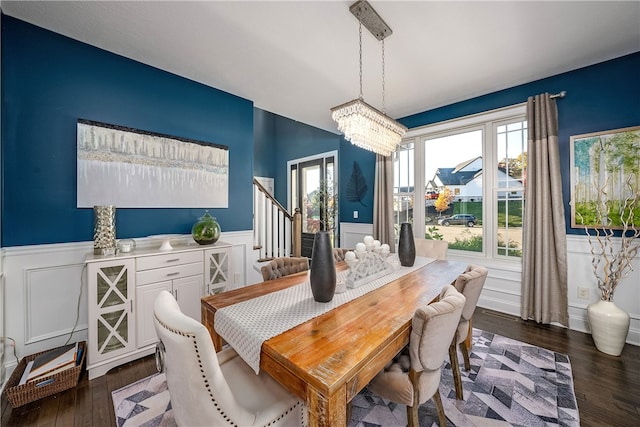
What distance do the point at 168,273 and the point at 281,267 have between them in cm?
103

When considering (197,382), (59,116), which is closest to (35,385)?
(197,382)

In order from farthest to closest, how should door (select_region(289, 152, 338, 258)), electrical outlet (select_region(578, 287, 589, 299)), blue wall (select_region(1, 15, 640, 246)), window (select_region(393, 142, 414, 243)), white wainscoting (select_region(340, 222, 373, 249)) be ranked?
door (select_region(289, 152, 338, 258)), white wainscoting (select_region(340, 222, 373, 249)), window (select_region(393, 142, 414, 243)), electrical outlet (select_region(578, 287, 589, 299)), blue wall (select_region(1, 15, 640, 246))

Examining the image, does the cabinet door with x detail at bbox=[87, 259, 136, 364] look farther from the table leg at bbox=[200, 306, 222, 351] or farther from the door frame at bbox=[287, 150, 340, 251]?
the door frame at bbox=[287, 150, 340, 251]

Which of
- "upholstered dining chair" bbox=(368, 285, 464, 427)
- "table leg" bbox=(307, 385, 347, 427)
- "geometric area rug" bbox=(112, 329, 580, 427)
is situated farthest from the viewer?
"geometric area rug" bbox=(112, 329, 580, 427)

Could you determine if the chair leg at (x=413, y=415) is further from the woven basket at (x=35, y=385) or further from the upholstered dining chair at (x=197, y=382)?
the woven basket at (x=35, y=385)

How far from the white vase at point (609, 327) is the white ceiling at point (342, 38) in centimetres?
233

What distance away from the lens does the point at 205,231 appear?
2.58m

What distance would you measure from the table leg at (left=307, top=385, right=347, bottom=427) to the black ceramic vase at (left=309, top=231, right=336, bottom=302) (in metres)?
0.56

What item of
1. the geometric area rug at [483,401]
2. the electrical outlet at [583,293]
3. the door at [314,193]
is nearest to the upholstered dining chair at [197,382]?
the geometric area rug at [483,401]

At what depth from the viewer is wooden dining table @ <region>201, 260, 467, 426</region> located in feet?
2.77

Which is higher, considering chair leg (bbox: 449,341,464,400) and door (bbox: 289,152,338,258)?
door (bbox: 289,152,338,258)

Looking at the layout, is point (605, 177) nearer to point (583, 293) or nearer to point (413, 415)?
point (583, 293)

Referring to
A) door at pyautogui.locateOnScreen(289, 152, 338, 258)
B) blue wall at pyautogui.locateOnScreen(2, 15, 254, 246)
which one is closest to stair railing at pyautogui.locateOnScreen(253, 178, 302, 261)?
door at pyautogui.locateOnScreen(289, 152, 338, 258)

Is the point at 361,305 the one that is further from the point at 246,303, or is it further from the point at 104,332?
the point at 104,332
